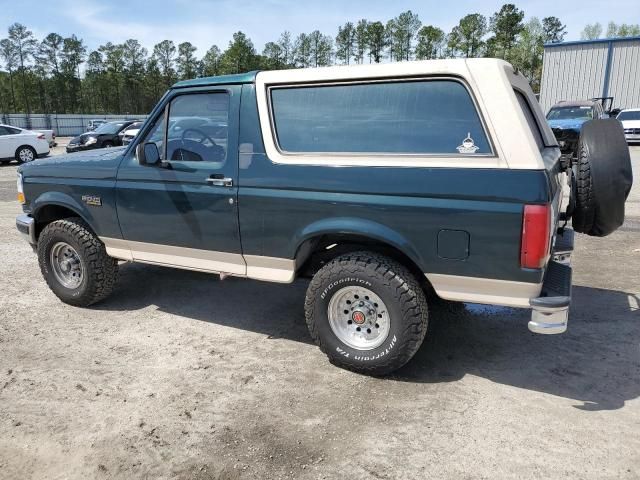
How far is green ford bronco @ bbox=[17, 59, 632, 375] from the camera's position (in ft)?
9.82

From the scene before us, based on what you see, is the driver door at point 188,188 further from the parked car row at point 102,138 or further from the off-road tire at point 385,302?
the parked car row at point 102,138

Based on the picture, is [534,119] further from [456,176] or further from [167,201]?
[167,201]

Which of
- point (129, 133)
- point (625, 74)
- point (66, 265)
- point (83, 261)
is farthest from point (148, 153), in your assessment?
point (625, 74)

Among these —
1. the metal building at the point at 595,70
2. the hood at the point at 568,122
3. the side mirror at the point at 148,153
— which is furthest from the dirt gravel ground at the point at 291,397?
the metal building at the point at 595,70

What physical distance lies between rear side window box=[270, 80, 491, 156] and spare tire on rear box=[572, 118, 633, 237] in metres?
1.01

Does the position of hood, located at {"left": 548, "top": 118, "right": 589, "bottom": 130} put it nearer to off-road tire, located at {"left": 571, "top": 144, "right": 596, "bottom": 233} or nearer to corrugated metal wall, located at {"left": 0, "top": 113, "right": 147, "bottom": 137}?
off-road tire, located at {"left": 571, "top": 144, "right": 596, "bottom": 233}

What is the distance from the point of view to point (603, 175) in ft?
11.3

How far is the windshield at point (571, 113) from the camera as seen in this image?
16.6 metres

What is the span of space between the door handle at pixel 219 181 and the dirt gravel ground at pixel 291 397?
129cm

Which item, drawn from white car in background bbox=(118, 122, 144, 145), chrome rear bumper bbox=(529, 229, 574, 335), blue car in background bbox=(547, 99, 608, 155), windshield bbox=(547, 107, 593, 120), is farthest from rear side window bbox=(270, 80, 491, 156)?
white car in background bbox=(118, 122, 144, 145)

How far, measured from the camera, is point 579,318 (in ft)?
14.6

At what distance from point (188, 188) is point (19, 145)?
54.0 ft

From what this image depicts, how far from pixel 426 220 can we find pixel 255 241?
4.21ft

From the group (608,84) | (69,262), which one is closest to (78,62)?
(608,84)
